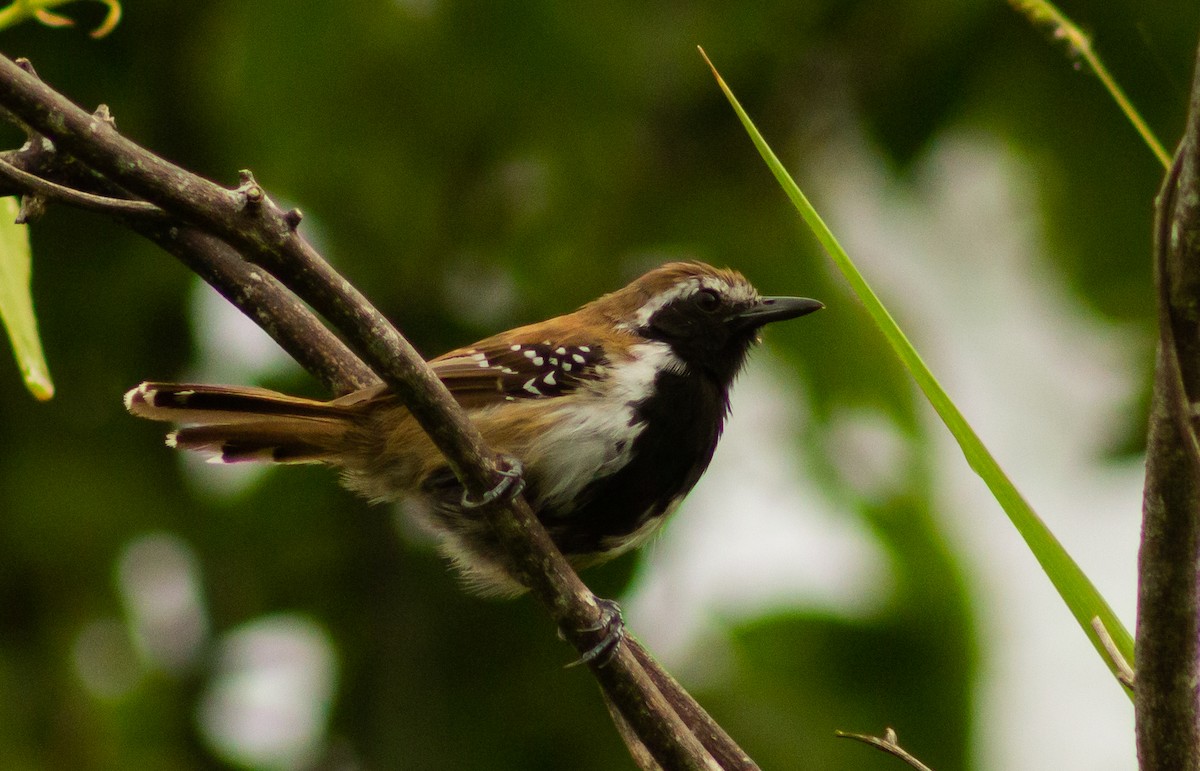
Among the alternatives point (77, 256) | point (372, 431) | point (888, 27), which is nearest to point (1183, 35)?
point (888, 27)

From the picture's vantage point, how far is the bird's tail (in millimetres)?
3041

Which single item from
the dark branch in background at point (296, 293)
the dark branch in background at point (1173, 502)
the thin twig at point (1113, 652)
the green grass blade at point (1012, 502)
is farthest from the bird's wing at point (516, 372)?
the dark branch in background at point (1173, 502)

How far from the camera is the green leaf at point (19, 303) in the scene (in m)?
1.83

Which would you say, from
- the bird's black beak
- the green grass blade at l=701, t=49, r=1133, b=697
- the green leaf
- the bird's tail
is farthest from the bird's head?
the green leaf

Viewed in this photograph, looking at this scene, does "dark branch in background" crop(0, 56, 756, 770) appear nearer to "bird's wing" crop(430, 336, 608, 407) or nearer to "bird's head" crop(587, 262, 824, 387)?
"bird's wing" crop(430, 336, 608, 407)

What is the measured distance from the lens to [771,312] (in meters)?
3.79

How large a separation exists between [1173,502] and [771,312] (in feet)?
7.74

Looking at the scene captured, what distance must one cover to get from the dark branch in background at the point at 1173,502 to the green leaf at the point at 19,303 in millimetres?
1399

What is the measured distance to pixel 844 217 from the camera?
17.0 ft

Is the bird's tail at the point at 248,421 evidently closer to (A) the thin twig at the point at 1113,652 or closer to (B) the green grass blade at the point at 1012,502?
(B) the green grass blade at the point at 1012,502

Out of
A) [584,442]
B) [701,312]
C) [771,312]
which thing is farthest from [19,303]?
[771,312]

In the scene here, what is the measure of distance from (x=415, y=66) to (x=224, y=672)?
2227mm

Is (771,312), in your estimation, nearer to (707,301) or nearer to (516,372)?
(707,301)

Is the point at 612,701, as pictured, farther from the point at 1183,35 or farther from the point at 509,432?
the point at 1183,35
